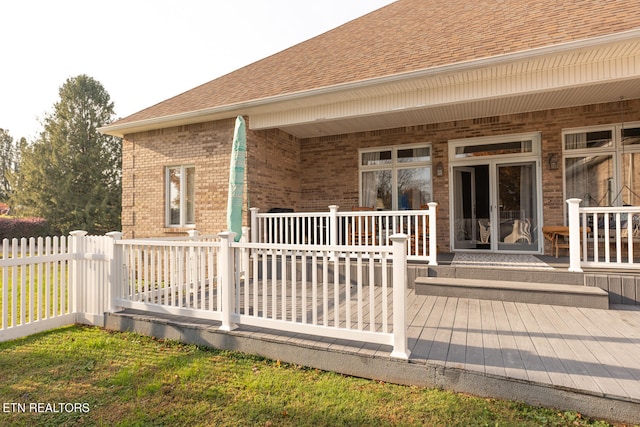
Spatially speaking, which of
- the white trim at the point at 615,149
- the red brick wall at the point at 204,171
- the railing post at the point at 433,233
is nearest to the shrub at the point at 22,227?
the red brick wall at the point at 204,171

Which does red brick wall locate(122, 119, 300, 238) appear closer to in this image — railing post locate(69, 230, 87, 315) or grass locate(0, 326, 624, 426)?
railing post locate(69, 230, 87, 315)

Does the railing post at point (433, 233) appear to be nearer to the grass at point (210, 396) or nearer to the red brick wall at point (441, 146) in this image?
the red brick wall at point (441, 146)

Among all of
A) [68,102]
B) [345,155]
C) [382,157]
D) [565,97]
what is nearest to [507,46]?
[565,97]

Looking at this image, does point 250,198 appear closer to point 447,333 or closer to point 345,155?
point 345,155

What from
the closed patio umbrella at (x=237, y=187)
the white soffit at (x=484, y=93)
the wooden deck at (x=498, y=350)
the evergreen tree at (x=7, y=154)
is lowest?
the wooden deck at (x=498, y=350)

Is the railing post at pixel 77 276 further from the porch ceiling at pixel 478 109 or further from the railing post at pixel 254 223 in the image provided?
the porch ceiling at pixel 478 109

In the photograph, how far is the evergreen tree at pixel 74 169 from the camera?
22938 mm

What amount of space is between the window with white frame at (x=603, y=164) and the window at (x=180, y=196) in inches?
350

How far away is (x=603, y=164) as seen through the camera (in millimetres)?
7039

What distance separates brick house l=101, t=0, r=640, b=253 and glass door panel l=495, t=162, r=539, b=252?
0.03 meters

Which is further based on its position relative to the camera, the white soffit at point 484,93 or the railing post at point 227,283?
the white soffit at point 484,93

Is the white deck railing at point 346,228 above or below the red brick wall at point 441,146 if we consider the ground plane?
below

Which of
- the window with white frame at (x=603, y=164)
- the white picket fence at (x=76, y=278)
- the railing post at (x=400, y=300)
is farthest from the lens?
the window with white frame at (x=603, y=164)

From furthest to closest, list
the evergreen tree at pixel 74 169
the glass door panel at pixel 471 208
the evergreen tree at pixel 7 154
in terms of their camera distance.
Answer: the evergreen tree at pixel 7 154
the evergreen tree at pixel 74 169
the glass door panel at pixel 471 208
